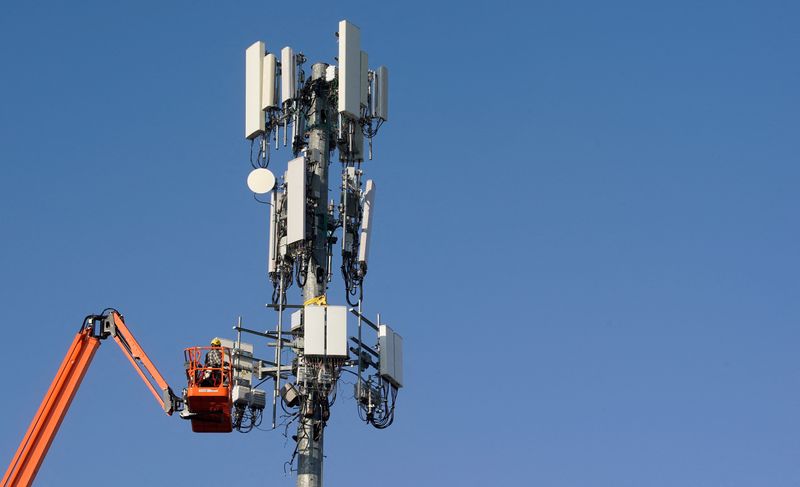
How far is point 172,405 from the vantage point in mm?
97312

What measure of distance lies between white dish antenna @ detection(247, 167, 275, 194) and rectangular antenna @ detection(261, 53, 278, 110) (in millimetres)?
3711

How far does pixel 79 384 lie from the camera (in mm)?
98688

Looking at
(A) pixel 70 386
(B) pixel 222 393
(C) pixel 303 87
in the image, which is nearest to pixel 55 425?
(A) pixel 70 386

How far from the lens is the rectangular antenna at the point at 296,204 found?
9762 centimetres

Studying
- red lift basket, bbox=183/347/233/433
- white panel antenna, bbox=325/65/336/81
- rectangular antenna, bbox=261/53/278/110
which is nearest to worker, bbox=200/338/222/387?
red lift basket, bbox=183/347/233/433

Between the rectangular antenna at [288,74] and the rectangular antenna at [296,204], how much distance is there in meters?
4.33

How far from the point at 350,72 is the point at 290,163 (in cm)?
572

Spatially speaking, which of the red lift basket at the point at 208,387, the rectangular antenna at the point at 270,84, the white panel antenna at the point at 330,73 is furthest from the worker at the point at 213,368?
the white panel antenna at the point at 330,73

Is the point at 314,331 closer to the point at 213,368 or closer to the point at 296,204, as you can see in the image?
the point at 213,368

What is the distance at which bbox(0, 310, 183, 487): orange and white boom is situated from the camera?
95188mm

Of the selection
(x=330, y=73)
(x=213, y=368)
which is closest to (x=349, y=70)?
(x=330, y=73)

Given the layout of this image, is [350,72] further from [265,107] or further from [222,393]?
[222,393]

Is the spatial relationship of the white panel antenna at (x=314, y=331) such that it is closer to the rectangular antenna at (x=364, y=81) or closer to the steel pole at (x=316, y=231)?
the steel pole at (x=316, y=231)

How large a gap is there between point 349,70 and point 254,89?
534 cm
